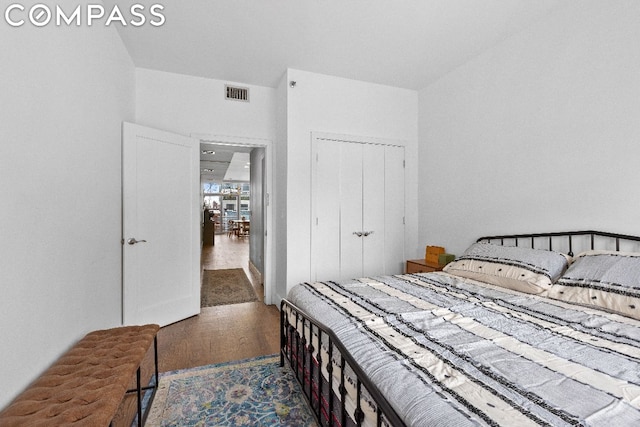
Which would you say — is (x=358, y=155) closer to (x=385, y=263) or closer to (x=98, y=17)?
(x=385, y=263)

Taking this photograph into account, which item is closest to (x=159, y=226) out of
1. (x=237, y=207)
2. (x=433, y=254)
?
(x=433, y=254)

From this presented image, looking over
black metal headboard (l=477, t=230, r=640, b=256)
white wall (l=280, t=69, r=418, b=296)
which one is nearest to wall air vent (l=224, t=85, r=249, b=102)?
white wall (l=280, t=69, r=418, b=296)

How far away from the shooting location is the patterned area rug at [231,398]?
173 cm

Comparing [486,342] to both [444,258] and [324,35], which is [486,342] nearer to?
[444,258]

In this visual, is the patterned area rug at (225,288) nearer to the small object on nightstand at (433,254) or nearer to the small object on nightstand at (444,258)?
the small object on nightstand at (433,254)

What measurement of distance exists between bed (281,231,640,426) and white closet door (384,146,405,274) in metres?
1.45

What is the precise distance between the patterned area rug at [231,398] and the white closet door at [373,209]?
197 cm

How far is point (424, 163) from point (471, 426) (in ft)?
11.9

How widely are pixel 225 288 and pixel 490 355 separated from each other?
13.7ft

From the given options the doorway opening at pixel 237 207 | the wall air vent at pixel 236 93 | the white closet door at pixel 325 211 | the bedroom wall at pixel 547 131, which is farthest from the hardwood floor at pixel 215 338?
the wall air vent at pixel 236 93

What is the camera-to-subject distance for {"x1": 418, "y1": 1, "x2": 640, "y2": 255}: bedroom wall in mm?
2078

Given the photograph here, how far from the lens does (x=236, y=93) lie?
149 inches

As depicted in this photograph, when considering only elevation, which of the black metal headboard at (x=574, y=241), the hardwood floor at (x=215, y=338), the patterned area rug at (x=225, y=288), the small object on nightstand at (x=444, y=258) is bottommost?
the hardwood floor at (x=215, y=338)

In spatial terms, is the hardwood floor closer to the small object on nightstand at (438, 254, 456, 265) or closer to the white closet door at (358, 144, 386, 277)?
the white closet door at (358, 144, 386, 277)
